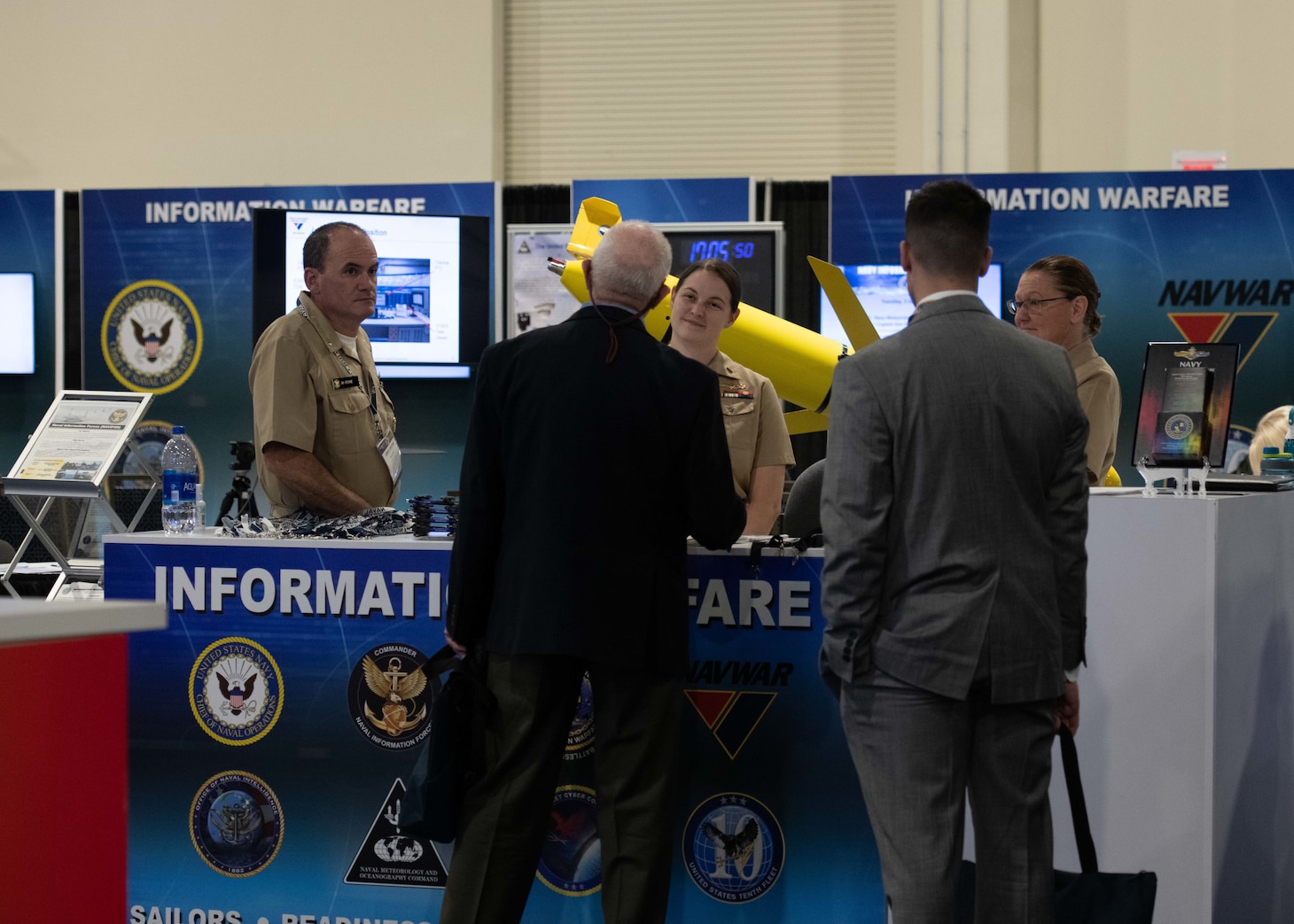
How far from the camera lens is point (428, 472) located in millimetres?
6156

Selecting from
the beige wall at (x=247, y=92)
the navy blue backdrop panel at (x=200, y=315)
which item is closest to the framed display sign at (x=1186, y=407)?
the navy blue backdrop panel at (x=200, y=315)

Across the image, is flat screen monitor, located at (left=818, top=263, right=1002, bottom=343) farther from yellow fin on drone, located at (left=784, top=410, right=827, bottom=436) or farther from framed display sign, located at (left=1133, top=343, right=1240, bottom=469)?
framed display sign, located at (left=1133, top=343, right=1240, bottom=469)

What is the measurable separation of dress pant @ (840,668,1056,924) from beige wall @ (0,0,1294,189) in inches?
231

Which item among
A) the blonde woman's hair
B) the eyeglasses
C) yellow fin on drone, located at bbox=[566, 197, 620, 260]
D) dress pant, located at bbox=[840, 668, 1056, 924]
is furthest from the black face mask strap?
the blonde woman's hair

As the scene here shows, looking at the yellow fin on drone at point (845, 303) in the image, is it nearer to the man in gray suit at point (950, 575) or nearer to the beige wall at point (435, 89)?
the man in gray suit at point (950, 575)

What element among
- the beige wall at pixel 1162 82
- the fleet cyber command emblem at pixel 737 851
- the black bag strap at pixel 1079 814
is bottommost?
the fleet cyber command emblem at pixel 737 851

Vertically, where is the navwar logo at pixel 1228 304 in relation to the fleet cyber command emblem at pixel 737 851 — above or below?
above

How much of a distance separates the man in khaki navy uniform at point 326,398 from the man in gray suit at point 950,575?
56.8 inches

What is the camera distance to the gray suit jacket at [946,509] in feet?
5.78

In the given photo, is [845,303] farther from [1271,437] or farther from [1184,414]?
[1271,437]

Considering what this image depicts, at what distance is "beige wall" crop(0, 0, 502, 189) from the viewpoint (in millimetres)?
7418

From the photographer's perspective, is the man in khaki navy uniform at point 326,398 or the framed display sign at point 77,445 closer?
the man in khaki navy uniform at point 326,398

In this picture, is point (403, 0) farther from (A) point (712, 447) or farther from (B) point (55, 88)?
(A) point (712, 447)

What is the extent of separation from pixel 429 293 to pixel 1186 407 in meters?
3.99
